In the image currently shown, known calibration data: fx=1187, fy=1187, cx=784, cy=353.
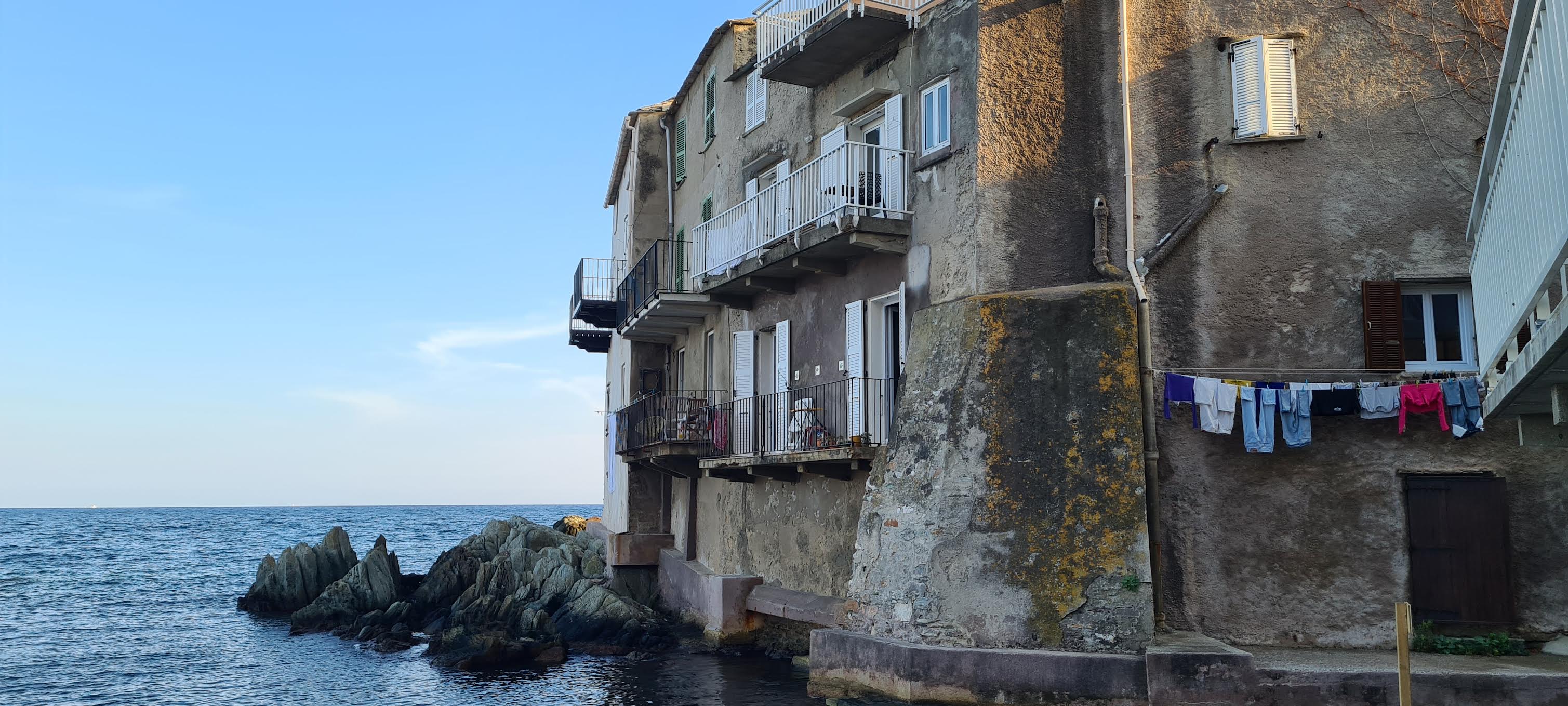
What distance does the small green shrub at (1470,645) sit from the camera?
13.1m

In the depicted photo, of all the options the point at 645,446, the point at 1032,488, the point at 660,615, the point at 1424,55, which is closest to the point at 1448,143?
the point at 1424,55

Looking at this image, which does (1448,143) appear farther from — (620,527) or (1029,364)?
(620,527)

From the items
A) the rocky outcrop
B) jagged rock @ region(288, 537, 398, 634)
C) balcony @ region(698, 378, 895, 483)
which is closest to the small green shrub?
balcony @ region(698, 378, 895, 483)

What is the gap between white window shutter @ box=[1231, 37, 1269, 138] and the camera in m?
14.7

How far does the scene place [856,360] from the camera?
17.4 metres

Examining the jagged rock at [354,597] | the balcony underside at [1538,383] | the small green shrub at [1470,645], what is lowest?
the jagged rock at [354,597]

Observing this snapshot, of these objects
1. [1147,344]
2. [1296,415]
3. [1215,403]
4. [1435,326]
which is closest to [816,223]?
[1147,344]

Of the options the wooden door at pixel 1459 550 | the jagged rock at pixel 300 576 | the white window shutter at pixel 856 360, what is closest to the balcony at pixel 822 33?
the white window shutter at pixel 856 360

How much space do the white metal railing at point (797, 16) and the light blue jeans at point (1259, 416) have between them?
22.9 feet

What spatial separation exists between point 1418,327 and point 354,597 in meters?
23.9

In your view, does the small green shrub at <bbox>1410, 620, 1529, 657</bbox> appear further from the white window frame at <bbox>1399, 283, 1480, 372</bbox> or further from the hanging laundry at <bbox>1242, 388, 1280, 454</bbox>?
the white window frame at <bbox>1399, 283, 1480, 372</bbox>

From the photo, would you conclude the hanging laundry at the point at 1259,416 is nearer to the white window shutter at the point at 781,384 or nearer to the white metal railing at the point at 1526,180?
the white metal railing at the point at 1526,180

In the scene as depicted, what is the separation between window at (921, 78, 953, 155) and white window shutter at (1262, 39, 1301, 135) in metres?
3.94

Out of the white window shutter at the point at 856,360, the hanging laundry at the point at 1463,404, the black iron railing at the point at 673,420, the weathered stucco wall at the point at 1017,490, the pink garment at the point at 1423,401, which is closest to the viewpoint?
the weathered stucco wall at the point at 1017,490
